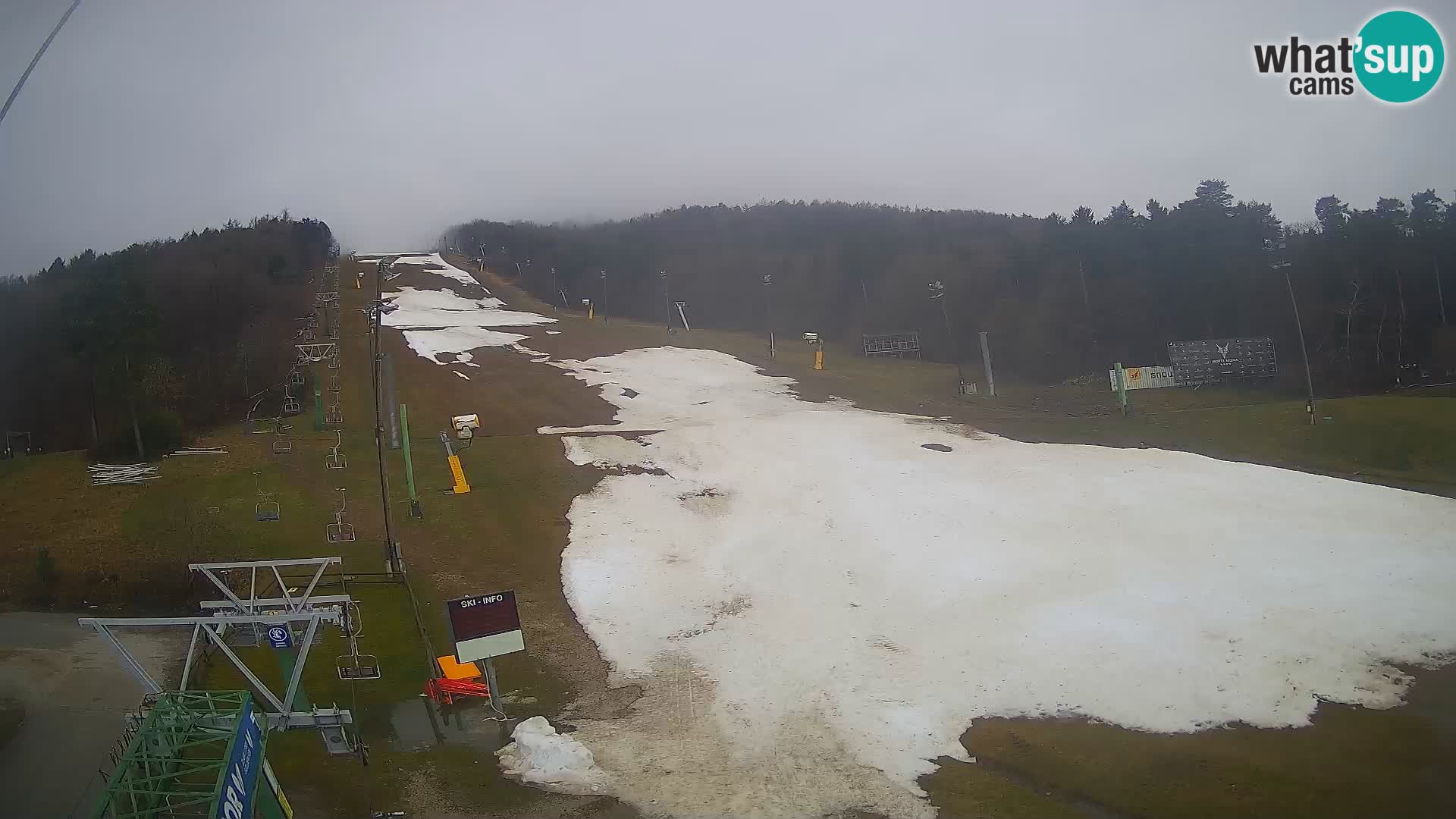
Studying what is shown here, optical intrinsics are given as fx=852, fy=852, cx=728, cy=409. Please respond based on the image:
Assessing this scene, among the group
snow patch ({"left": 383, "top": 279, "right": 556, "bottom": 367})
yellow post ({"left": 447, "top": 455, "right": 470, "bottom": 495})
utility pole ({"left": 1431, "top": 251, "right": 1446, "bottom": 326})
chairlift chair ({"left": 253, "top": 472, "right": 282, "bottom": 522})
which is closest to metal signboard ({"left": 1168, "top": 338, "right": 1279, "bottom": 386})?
utility pole ({"left": 1431, "top": 251, "right": 1446, "bottom": 326})

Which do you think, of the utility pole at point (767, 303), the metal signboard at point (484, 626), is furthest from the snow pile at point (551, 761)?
the utility pole at point (767, 303)

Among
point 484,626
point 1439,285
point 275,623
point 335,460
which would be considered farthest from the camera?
point 1439,285

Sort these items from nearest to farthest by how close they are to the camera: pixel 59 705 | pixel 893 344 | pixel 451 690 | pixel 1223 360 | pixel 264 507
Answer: pixel 59 705
pixel 451 690
pixel 264 507
pixel 1223 360
pixel 893 344

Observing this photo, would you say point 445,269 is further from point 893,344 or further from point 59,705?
point 59,705

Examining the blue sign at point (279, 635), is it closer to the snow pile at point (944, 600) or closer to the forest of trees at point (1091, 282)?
the snow pile at point (944, 600)

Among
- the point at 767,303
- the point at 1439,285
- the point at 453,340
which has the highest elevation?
the point at 767,303

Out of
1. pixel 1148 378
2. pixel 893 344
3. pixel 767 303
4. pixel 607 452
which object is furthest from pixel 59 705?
pixel 767 303

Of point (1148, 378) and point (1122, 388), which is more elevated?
point (1122, 388)
